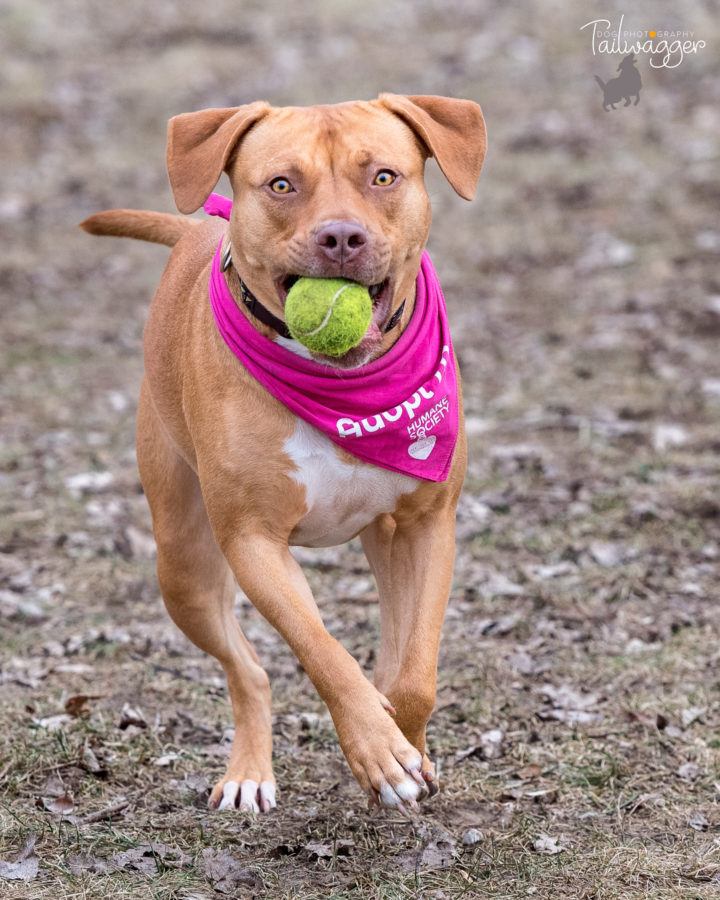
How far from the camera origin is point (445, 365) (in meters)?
3.83

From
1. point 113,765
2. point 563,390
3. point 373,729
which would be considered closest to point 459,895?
point 373,729

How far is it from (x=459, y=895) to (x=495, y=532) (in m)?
2.92

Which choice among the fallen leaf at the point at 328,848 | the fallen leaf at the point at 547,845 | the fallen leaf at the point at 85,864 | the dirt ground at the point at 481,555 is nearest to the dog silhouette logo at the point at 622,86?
the dirt ground at the point at 481,555

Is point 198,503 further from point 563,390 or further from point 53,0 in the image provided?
point 53,0

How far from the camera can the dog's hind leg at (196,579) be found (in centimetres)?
423

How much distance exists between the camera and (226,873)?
3.53 m

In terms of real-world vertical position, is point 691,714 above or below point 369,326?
below

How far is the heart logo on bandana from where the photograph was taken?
3668mm

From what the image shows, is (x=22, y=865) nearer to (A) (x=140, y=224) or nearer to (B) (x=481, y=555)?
(A) (x=140, y=224)

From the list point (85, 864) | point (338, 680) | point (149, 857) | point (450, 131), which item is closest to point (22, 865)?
point (85, 864)

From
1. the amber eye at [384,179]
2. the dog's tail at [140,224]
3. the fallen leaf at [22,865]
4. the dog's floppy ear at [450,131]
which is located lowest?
the fallen leaf at [22,865]

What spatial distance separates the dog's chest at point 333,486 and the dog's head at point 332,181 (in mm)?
275

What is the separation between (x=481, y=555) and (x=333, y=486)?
2.41m

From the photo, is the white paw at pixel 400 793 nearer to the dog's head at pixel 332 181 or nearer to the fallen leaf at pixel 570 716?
the dog's head at pixel 332 181
